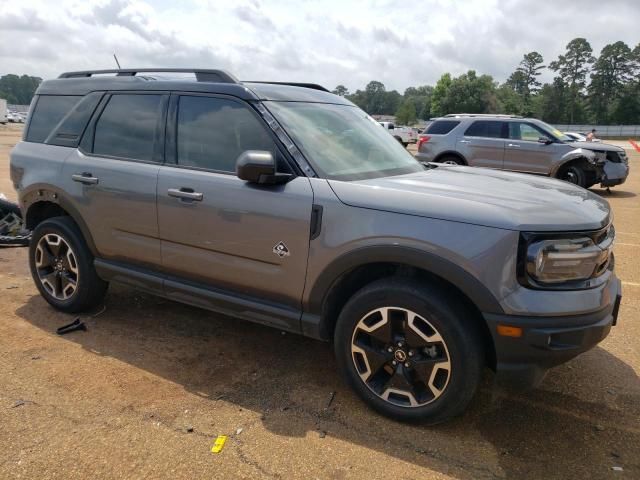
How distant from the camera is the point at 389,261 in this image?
287 centimetres

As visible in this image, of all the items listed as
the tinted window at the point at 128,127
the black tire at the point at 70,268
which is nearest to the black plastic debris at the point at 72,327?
the black tire at the point at 70,268

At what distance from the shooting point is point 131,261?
4.03 metres

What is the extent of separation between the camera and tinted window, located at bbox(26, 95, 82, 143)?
4438 mm

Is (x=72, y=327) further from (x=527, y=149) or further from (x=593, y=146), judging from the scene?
(x=593, y=146)

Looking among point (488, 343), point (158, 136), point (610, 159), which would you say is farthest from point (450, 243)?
point (610, 159)

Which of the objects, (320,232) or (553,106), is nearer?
(320,232)

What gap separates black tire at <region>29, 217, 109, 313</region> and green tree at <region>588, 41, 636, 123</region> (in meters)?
108

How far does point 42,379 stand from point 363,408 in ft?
6.65

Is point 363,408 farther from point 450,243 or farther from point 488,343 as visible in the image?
point 450,243

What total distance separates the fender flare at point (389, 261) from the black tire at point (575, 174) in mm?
10541

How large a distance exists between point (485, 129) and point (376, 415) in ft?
34.9

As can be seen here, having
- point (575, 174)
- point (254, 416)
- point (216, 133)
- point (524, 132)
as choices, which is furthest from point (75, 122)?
point (575, 174)

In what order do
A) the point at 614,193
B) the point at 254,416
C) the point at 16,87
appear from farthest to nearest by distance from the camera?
the point at 16,87
the point at 614,193
the point at 254,416

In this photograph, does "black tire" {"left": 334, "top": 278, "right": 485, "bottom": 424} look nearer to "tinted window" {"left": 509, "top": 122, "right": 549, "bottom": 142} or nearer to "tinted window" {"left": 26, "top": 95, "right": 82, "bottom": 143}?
"tinted window" {"left": 26, "top": 95, "right": 82, "bottom": 143}
